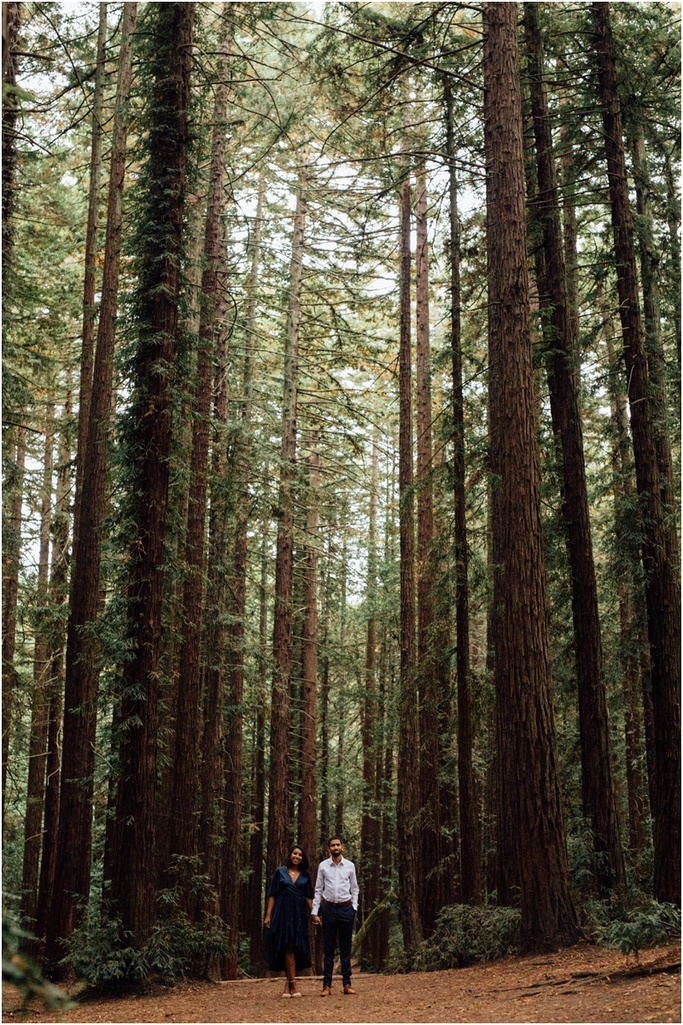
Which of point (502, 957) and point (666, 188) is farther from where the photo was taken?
point (666, 188)

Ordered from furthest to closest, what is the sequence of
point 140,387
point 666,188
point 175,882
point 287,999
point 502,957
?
point 666,188
point 175,882
point 140,387
point 287,999
point 502,957

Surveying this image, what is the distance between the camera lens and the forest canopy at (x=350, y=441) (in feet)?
33.3

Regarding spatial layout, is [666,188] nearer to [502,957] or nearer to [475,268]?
[475,268]

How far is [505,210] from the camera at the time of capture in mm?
10203

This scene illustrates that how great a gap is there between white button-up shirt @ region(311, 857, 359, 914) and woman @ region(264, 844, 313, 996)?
37cm

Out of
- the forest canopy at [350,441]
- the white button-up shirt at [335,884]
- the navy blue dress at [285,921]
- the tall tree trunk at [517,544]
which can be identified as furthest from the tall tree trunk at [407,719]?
the white button-up shirt at [335,884]

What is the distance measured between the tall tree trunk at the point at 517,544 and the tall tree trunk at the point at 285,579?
27.1ft

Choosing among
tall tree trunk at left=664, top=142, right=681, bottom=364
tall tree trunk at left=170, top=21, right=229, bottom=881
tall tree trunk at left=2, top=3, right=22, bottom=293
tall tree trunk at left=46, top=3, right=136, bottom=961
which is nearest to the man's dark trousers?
tall tree trunk at left=170, top=21, right=229, bottom=881

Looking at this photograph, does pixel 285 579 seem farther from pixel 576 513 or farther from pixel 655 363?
pixel 655 363

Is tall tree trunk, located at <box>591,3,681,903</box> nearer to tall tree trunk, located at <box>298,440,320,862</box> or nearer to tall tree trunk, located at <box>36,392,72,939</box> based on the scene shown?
tall tree trunk, located at <box>298,440,320,862</box>

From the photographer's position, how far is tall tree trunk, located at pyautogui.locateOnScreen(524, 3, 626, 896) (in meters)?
12.2

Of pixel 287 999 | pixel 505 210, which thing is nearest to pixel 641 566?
pixel 505 210

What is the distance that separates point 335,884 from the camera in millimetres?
9766

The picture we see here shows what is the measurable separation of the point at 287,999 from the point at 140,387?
787 centimetres
